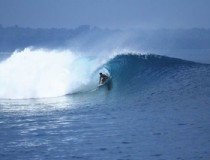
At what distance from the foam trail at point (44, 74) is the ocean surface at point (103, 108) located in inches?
2.4

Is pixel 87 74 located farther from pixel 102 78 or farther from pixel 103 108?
pixel 103 108

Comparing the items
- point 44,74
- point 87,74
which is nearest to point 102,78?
point 87,74

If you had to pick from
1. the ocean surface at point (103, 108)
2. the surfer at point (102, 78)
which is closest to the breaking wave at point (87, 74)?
the ocean surface at point (103, 108)

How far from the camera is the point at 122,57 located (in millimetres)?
36094

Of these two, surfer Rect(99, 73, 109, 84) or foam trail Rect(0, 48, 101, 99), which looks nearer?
foam trail Rect(0, 48, 101, 99)

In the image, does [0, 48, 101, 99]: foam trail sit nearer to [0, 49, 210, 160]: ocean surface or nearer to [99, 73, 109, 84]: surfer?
[0, 49, 210, 160]: ocean surface

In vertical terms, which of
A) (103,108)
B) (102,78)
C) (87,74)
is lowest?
(103,108)

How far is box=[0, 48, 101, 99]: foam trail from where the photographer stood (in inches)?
1132

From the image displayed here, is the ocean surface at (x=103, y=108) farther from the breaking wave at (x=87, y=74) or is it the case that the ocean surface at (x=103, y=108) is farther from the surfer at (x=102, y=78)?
the surfer at (x=102, y=78)

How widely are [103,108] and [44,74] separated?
10614 millimetres

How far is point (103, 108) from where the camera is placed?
69.8 feet

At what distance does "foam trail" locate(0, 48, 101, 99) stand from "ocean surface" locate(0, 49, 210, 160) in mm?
62

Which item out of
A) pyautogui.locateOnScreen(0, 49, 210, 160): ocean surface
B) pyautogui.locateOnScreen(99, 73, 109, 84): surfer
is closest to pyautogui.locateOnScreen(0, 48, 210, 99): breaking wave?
pyautogui.locateOnScreen(0, 49, 210, 160): ocean surface

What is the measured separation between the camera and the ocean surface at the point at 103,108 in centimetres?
1366
